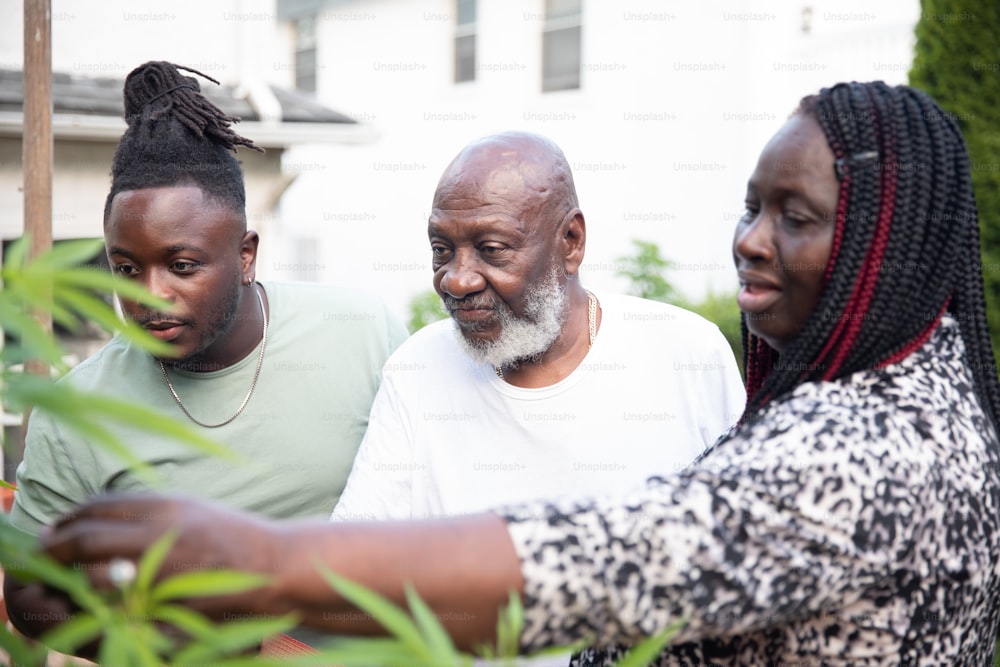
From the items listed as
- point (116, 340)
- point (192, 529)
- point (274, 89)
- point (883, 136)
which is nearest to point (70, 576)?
point (192, 529)

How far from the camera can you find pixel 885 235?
61.9 inches

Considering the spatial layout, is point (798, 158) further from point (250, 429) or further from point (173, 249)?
point (250, 429)

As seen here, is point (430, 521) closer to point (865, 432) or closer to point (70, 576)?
point (70, 576)

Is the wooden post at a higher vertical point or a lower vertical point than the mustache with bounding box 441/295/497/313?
higher

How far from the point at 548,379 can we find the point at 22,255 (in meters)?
1.91

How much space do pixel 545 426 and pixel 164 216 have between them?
1193 mm

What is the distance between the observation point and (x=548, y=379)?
118 inches

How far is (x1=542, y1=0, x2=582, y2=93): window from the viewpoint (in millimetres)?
13047

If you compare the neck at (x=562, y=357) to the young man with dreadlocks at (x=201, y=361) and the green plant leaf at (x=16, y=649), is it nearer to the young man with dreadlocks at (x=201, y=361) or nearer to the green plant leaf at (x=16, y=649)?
the young man with dreadlocks at (x=201, y=361)

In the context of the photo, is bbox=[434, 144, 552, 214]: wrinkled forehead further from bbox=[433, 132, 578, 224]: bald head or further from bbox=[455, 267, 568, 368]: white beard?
bbox=[455, 267, 568, 368]: white beard

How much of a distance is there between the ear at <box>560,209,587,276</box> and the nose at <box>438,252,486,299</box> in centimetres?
31

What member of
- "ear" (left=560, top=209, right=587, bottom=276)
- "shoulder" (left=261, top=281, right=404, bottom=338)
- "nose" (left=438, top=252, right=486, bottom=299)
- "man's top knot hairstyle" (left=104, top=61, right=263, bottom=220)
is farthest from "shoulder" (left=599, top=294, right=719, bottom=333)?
"man's top knot hairstyle" (left=104, top=61, right=263, bottom=220)

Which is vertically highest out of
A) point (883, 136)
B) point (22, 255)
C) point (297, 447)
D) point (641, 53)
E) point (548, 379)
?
point (641, 53)

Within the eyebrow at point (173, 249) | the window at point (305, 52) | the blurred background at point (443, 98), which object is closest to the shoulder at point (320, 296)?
the eyebrow at point (173, 249)
